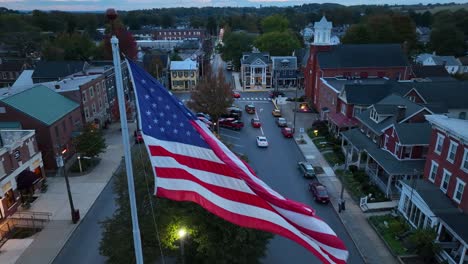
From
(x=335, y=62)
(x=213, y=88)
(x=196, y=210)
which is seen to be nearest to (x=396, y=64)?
(x=335, y=62)

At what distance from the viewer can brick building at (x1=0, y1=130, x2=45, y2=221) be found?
2681cm

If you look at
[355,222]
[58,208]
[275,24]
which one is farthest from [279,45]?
[58,208]

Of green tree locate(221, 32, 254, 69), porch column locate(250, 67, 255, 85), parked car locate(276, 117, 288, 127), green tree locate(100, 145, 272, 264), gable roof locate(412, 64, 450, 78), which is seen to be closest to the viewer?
green tree locate(100, 145, 272, 264)

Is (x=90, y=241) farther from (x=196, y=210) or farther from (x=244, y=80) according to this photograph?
(x=244, y=80)

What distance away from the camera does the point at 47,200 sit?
97.0ft

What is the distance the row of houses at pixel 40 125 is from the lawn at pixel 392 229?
24957mm

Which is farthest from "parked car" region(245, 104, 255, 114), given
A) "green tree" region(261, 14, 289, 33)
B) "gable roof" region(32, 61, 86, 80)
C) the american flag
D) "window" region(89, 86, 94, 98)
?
"green tree" region(261, 14, 289, 33)

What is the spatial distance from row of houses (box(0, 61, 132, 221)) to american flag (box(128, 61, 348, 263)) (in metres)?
20.7

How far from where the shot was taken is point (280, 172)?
1367 inches

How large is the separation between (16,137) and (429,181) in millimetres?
35249

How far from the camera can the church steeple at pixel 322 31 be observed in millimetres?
55438

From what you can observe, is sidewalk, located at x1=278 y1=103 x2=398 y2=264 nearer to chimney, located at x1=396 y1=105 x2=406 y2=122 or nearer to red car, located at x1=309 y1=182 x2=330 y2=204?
red car, located at x1=309 y1=182 x2=330 y2=204

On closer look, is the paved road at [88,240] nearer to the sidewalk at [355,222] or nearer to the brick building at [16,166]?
the brick building at [16,166]

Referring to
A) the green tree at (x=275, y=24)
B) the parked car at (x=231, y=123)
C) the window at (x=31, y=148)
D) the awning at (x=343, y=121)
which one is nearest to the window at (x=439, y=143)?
the awning at (x=343, y=121)
